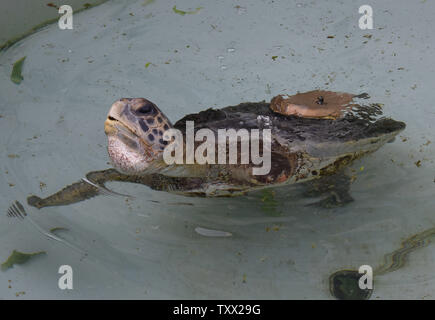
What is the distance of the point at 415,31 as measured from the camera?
3.03 m

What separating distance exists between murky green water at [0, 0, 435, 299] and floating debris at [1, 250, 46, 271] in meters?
0.02

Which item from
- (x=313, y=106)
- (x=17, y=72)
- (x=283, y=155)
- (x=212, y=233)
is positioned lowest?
(x=212, y=233)

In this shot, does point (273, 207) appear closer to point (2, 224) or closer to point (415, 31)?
point (2, 224)

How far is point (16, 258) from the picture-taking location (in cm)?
180

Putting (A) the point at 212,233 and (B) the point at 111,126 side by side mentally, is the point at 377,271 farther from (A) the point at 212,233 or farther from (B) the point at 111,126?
(B) the point at 111,126

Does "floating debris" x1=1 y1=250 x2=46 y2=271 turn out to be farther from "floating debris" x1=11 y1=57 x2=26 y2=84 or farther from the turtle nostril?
"floating debris" x1=11 y1=57 x2=26 y2=84

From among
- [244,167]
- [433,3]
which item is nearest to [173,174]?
[244,167]

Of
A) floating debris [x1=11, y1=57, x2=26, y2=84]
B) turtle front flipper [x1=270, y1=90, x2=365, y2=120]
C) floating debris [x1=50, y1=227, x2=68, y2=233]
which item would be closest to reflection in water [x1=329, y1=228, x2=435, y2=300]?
turtle front flipper [x1=270, y1=90, x2=365, y2=120]

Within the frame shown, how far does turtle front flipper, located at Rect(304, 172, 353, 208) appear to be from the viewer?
6.75 ft

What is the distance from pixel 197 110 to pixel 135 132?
1010 mm

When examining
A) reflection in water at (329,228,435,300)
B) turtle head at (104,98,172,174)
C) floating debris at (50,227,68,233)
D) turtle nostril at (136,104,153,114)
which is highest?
turtle nostril at (136,104,153,114)

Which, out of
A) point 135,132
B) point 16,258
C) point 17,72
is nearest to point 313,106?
point 135,132

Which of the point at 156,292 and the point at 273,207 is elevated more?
the point at 273,207
